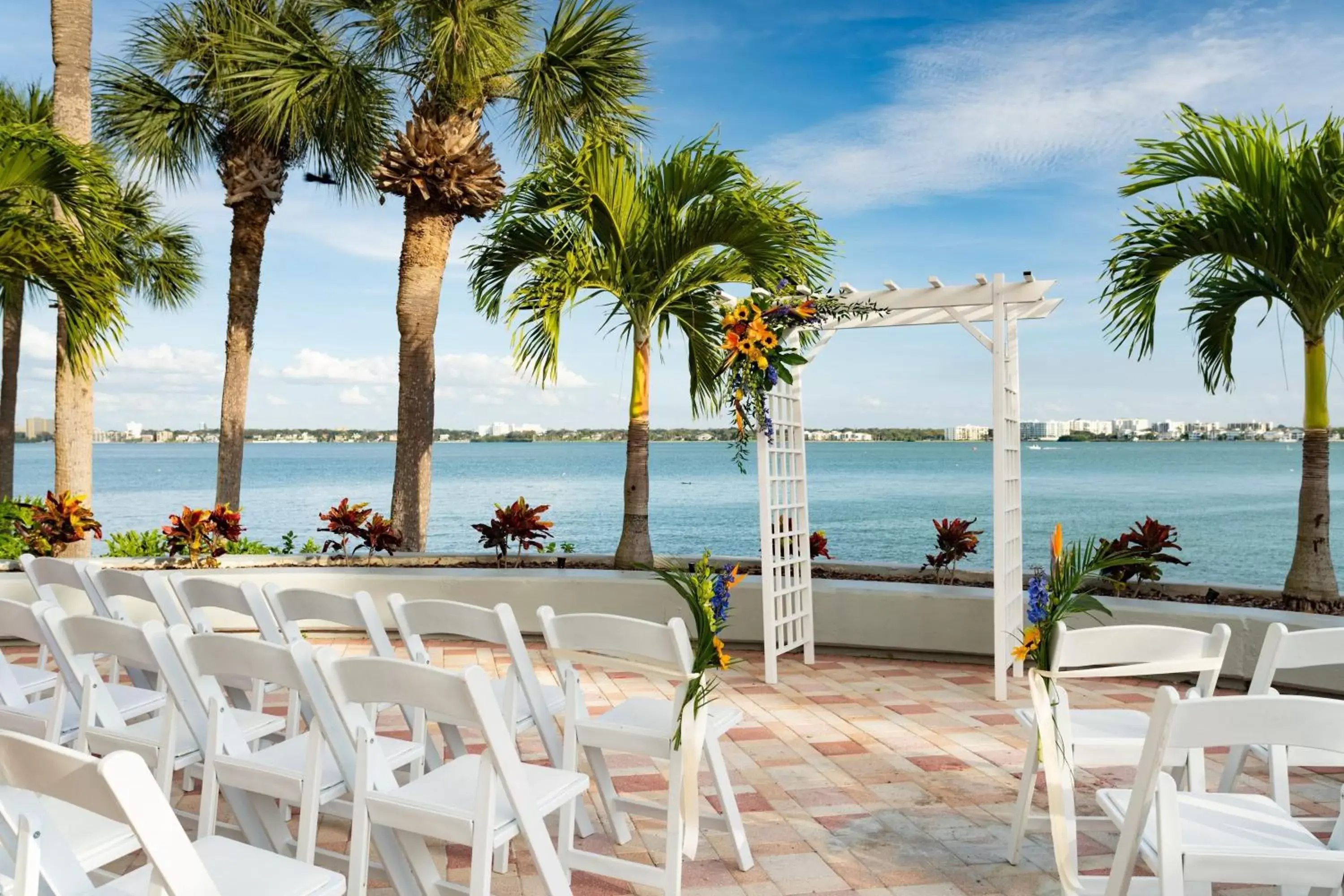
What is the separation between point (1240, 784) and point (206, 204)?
142 ft

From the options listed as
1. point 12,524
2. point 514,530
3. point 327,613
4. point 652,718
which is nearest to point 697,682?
point 652,718

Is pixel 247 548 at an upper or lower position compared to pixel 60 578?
lower

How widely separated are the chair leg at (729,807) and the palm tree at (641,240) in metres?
3.07

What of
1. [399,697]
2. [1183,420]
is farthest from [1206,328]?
[1183,420]

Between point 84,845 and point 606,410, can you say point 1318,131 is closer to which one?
point 84,845

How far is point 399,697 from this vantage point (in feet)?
6.40

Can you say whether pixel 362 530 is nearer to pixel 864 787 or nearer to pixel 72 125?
pixel 72 125

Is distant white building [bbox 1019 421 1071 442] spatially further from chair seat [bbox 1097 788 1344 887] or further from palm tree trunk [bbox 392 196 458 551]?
chair seat [bbox 1097 788 1344 887]

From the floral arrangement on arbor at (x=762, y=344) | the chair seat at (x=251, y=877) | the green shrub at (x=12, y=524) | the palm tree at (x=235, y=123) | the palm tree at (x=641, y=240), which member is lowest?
the chair seat at (x=251, y=877)

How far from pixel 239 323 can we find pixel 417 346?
7.88 feet

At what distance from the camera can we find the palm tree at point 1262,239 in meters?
4.58

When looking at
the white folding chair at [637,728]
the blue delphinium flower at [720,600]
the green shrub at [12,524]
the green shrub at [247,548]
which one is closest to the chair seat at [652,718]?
the white folding chair at [637,728]

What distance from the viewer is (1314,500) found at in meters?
4.95

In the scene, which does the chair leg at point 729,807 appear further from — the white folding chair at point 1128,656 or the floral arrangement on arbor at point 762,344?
the floral arrangement on arbor at point 762,344
